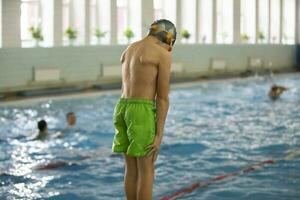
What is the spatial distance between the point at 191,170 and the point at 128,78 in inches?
117

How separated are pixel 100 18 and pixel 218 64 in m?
5.08

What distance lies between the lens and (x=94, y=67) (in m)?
16.0

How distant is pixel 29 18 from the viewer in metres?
15.4

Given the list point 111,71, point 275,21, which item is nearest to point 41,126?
point 111,71

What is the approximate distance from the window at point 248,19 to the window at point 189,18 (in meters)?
3.23

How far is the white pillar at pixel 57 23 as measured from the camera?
15164 mm

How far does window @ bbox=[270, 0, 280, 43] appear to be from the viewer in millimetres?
23312

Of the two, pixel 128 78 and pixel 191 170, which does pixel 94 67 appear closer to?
pixel 191 170

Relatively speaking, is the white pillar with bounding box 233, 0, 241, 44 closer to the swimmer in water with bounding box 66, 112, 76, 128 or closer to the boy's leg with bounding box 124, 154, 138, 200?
the swimmer in water with bounding box 66, 112, 76, 128

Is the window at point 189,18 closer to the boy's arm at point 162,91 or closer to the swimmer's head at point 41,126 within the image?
the swimmer's head at point 41,126

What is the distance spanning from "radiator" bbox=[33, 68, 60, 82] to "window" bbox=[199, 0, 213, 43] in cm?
692

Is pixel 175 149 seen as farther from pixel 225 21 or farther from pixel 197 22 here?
pixel 225 21

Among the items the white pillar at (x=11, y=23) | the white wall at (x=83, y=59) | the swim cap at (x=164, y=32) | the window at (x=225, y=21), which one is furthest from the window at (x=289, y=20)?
the swim cap at (x=164, y=32)

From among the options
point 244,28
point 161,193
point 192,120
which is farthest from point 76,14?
point 161,193
